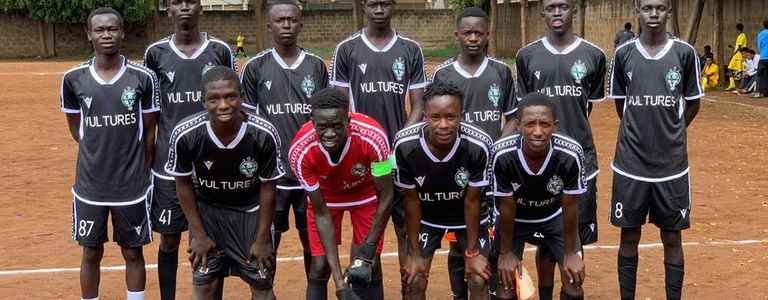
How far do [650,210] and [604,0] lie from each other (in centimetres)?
3308

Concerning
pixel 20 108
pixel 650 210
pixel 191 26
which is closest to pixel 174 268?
pixel 191 26

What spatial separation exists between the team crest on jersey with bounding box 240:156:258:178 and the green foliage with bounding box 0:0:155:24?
4379 centimetres

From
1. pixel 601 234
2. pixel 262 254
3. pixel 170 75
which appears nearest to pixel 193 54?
pixel 170 75

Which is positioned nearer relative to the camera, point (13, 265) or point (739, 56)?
point (13, 265)

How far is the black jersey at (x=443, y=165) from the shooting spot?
18.1 ft

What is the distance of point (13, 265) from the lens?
26.1 feet

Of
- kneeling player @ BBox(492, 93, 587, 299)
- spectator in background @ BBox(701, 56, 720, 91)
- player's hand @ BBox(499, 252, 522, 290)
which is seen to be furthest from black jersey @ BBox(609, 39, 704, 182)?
spectator in background @ BBox(701, 56, 720, 91)

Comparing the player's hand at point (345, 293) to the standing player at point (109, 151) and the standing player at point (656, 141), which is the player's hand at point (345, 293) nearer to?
the standing player at point (109, 151)

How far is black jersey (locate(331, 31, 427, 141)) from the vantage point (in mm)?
6441

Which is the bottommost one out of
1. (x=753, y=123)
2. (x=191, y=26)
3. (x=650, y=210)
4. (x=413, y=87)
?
(x=753, y=123)

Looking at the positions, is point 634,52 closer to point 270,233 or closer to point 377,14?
point 377,14

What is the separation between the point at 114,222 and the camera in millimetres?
6016

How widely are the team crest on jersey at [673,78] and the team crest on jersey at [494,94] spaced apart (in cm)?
111

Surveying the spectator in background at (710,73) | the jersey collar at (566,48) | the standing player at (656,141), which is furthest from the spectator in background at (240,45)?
the standing player at (656,141)
